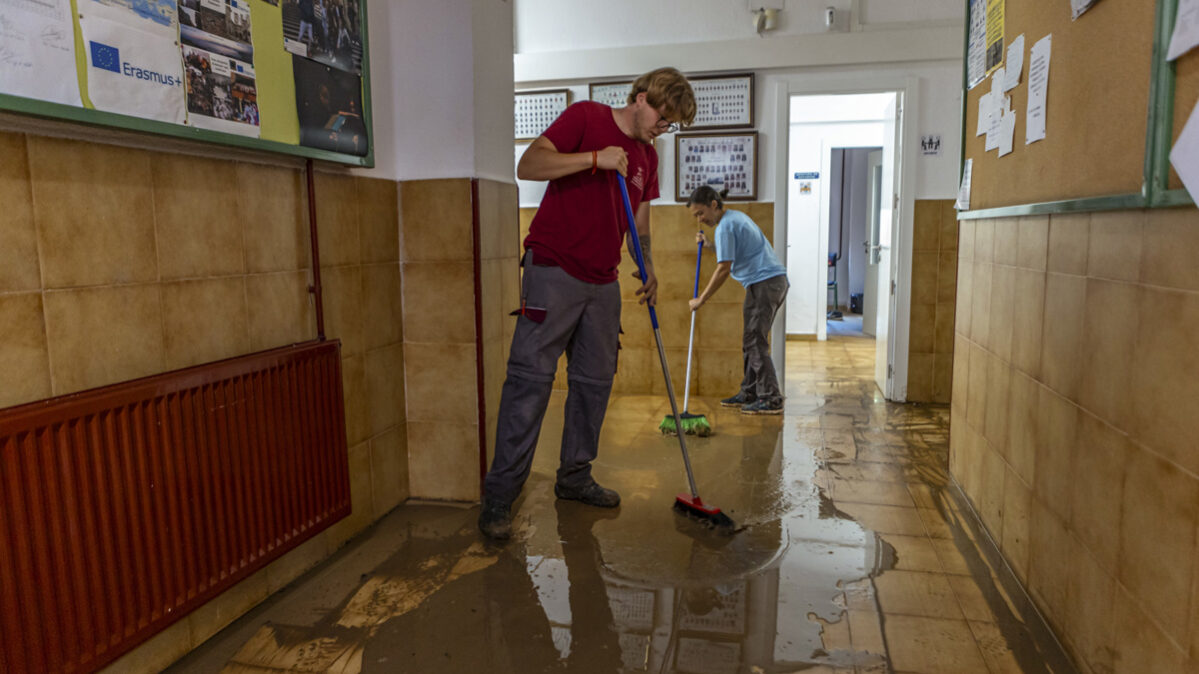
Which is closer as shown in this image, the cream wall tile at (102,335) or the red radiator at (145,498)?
the red radiator at (145,498)

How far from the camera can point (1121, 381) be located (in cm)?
154

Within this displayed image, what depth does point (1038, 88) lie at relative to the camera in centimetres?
209

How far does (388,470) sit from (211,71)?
4.87 ft

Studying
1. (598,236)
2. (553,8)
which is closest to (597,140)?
(598,236)

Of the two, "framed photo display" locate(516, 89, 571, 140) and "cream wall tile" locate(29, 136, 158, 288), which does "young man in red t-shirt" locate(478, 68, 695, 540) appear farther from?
"framed photo display" locate(516, 89, 571, 140)

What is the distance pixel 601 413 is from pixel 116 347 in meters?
1.59

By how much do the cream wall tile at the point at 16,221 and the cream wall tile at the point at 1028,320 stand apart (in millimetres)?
2357

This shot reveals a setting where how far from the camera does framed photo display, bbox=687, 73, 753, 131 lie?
4.60 metres

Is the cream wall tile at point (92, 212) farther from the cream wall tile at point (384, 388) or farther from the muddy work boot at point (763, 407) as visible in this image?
the muddy work boot at point (763, 407)

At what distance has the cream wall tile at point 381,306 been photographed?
2582 millimetres

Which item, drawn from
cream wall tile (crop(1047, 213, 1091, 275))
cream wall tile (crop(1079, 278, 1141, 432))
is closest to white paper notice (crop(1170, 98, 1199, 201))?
cream wall tile (crop(1079, 278, 1141, 432))

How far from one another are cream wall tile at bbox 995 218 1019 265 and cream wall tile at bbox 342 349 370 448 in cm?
212

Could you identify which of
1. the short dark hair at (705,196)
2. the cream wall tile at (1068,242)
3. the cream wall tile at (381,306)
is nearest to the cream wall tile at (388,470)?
the cream wall tile at (381,306)

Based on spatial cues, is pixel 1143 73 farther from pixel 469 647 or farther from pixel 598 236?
pixel 469 647
